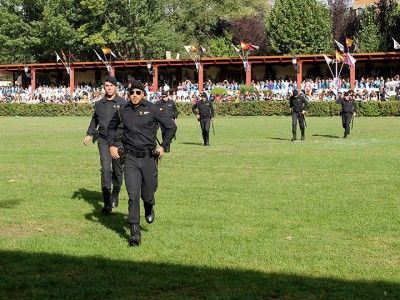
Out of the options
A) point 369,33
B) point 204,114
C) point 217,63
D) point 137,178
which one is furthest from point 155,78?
point 137,178

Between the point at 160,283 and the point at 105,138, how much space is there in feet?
14.2

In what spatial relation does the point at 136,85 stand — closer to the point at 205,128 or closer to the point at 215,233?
the point at 215,233

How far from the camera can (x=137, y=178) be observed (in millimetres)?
8406

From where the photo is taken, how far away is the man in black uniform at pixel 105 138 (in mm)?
10469

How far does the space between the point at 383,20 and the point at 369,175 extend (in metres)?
56.8

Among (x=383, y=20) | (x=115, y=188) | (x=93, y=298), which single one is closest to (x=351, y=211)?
(x=115, y=188)

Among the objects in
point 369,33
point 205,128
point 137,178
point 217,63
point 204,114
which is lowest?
point 205,128

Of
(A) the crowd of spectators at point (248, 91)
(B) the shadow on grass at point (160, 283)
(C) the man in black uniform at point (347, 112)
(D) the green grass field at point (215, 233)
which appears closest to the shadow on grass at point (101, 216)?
(D) the green grass field at point (215, 233)

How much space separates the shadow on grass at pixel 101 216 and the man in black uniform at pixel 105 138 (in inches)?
8.7

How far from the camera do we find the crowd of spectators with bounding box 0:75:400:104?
48938mm

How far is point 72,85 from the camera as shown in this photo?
2398 inches

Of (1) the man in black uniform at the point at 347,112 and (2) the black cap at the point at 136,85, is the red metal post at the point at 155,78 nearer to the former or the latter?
(1) the man in black uniform at the point at 347,112

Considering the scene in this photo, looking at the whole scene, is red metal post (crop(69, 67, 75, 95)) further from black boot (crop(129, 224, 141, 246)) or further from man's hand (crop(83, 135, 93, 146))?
black boot (crop(129, 224, 141, 246))

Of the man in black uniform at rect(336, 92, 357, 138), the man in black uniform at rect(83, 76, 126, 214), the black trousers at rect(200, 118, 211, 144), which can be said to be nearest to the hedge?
the man in black uniform at rect(336, 92, 357, 138)
